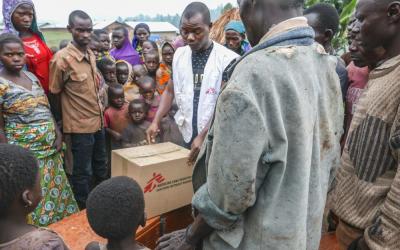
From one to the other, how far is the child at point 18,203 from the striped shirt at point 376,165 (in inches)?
49.4

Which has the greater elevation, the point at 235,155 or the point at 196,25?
the point at 196,25

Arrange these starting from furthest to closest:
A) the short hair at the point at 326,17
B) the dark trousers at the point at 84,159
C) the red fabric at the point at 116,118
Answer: the red fabric at the point at 116,118
the dark trousers at the point at 84,159
the short hair at the point at 326,17

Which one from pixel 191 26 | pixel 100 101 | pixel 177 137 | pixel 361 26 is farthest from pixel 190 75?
pixel 361 26

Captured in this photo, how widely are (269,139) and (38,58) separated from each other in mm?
2861

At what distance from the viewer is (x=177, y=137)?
3707mm

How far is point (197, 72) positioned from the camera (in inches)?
113

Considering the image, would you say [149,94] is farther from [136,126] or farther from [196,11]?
[196,11]

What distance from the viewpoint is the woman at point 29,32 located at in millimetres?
3275

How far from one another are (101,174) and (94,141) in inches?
16.4

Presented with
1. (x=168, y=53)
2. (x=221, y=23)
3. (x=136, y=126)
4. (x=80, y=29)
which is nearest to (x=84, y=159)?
(x=136, y=126)

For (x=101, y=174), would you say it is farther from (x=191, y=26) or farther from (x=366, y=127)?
(x=366, y=127)

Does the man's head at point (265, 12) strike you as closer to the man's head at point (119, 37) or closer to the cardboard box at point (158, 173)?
the cardboard box at point (158, 173)

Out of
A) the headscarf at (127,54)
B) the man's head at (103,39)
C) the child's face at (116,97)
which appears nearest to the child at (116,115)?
the child's face at (116,97)

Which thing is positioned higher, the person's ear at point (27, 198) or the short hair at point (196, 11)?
the short hair at point (196, 11)
